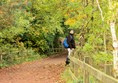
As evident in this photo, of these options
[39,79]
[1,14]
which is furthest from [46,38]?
[39,79]

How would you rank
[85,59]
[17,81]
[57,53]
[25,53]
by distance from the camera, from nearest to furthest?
[85,59], [17,81], [25,53], [57,53]

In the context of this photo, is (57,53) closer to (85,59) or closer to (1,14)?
(1,14)

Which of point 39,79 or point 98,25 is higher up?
point 98,25

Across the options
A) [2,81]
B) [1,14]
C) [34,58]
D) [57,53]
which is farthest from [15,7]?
[57,53]

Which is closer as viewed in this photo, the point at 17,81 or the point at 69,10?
the point at 17,81

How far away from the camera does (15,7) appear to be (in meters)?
19.9

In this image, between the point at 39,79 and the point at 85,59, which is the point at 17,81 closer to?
the point at 39,79

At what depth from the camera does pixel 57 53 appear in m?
35.1

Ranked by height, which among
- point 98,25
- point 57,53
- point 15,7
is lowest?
point 57,53

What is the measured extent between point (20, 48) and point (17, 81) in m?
14.2

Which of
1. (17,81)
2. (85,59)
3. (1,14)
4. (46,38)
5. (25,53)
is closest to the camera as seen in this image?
(85,59)

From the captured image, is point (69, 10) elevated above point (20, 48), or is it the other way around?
→ point (69, 10)

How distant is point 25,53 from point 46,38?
4.79 m

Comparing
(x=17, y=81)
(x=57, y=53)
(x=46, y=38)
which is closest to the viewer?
(x=17, y=81)
